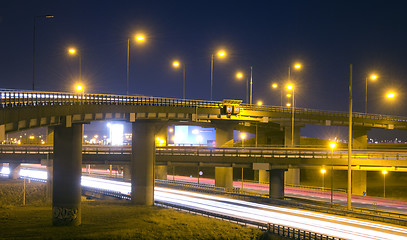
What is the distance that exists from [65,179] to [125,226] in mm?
6986

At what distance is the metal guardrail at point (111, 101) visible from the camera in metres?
29.4

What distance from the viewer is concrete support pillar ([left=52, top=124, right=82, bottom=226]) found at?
35.5 metres

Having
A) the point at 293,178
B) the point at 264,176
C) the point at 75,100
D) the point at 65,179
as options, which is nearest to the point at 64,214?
the point at 65,179

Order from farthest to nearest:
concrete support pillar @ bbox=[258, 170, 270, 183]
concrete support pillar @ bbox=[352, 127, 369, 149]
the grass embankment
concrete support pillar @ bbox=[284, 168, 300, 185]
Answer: concrete support pillar @ bbox=[352, 127, 369, 149], concrete support pillar @ bbox=[258, 170, 270, 183], concrete support pillar @ bbox=[284, 168, 300, 185], the grass embankment

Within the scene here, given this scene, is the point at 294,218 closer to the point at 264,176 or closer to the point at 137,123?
the point at 137,123

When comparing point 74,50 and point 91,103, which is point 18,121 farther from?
point 74,50

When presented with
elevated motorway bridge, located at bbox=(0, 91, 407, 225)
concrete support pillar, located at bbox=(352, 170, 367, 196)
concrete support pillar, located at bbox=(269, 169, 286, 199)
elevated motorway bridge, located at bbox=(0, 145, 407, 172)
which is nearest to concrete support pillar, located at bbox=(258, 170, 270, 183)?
elevated motorway bridge, located at bbox=(0, 91, 407, 225)

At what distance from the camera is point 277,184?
5088cm

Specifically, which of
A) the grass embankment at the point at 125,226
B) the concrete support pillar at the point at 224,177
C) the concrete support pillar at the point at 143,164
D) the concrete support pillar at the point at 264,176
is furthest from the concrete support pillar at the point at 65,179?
the concrete support pillar at the point at 264,176

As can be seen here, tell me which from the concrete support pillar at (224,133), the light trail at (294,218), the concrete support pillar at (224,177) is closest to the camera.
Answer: the light trail at (294,218)

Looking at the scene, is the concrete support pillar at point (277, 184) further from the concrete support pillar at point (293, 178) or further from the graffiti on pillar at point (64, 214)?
the concrete support pillar at point (293, 178)

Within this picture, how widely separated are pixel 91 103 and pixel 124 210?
11734mm

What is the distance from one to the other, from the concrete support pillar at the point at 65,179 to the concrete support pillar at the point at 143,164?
477 inches

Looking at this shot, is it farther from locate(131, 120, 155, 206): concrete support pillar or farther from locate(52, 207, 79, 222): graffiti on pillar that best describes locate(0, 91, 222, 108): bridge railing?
locate(52, 207, 79, 222): graffiti on pillar
